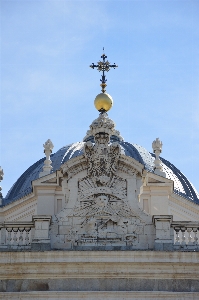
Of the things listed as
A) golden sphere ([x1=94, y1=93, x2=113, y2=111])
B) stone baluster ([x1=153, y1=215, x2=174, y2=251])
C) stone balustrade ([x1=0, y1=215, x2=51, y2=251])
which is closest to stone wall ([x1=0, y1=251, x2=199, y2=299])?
stone baluster ([x1=153, y1=215, x2=174, y2=251])

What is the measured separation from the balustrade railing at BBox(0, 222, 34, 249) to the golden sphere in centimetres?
649

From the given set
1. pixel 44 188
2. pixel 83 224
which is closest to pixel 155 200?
pixel 44 188

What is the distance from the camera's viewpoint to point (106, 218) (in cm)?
3362

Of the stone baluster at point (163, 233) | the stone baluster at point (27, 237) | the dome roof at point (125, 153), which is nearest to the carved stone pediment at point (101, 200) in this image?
the stone baluster at point (163, 233)

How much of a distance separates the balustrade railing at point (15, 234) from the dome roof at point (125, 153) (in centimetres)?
1086

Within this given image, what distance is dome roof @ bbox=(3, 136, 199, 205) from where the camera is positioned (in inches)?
1764

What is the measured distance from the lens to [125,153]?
1769 inches

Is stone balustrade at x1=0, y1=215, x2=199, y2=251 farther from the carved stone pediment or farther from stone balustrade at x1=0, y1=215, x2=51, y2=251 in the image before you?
the carved stone pediment

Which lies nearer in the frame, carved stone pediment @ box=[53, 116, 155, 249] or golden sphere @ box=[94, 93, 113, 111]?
carved stone pediment @ box=[53, 116, 155, 249]

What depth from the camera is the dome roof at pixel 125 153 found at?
44812mm

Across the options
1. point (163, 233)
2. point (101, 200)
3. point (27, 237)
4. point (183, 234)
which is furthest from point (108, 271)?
point (27, 237)

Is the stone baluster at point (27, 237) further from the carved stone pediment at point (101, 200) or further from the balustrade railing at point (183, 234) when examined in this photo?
the balustrade railing at point (183, 234)

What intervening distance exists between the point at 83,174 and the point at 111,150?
1.05 metres

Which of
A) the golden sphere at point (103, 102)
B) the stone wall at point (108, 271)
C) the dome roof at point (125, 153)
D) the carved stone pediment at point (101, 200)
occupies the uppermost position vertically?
the golden sphere at point (103, 102)
